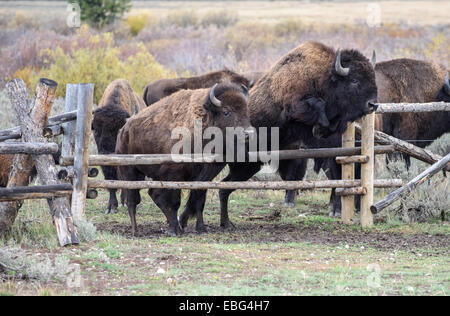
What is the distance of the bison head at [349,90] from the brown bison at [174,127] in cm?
119

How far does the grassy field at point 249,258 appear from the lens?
5.91 metres

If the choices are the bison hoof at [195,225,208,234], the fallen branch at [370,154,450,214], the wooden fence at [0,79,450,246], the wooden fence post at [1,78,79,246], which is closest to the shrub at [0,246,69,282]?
the wooden fence at [0,79,450,246]

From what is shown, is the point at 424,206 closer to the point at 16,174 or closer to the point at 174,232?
→ the point at 174,232

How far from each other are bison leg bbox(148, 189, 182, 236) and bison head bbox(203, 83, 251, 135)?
104cm

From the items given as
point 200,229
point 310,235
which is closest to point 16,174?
point 200,229

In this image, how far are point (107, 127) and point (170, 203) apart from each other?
273cm

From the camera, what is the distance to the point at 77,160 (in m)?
8.54

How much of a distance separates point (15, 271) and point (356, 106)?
16.7ft

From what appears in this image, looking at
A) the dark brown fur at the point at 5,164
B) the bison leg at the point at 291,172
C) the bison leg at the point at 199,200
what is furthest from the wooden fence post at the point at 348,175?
the dark brown fur at the point at 5,164

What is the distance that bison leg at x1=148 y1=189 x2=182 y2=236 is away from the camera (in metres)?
9.02

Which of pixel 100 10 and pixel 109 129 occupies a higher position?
pixel 100 10
